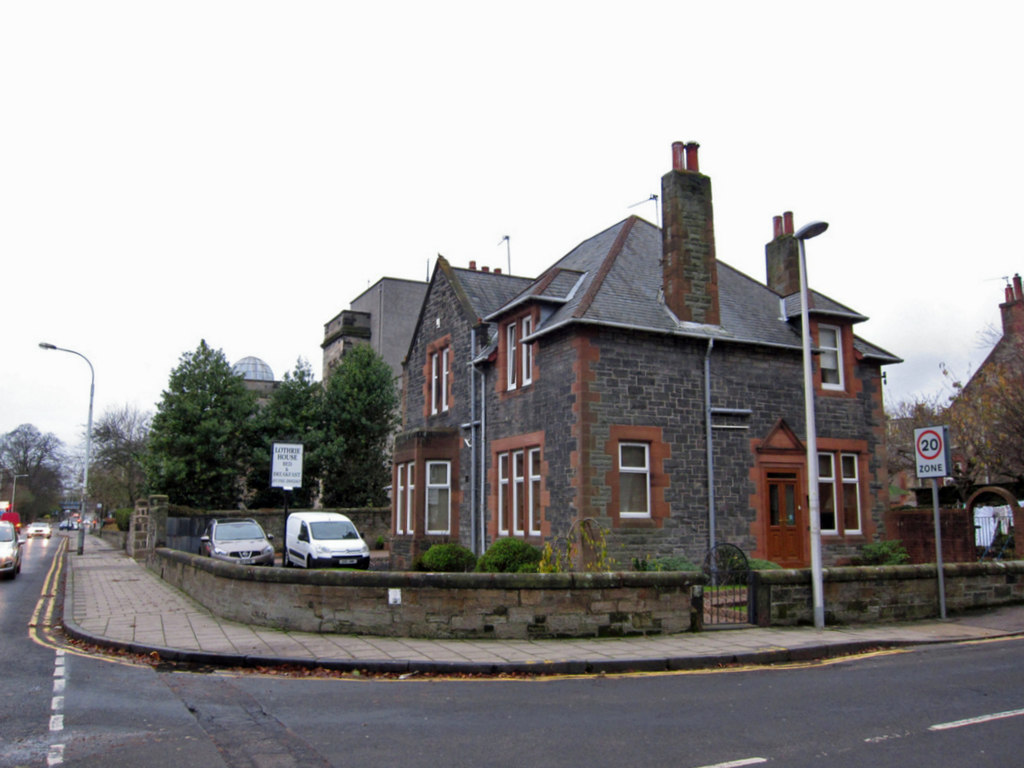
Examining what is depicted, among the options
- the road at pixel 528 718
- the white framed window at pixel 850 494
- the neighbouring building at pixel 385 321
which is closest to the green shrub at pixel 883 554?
the white framed window at pixel 850 494

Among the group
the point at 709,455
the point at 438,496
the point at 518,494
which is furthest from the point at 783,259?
A: the point at 438,496

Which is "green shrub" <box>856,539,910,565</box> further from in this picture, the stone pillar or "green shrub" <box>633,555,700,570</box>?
the stone pillar

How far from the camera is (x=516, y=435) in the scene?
20719mm

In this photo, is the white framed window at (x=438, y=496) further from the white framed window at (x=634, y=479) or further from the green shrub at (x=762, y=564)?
the green shrub at (x=762, y=564)

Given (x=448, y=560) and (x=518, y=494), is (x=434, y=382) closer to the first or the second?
(x=518, y=494)

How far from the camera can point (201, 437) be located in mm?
35406

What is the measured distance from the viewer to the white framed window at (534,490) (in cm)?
1978

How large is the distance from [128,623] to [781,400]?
1594 centimetres

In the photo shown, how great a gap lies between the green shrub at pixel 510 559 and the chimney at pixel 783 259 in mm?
12233

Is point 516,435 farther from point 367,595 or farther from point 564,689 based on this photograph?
point 564,689

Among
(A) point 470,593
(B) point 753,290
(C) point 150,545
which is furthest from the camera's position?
(C) point 150,545

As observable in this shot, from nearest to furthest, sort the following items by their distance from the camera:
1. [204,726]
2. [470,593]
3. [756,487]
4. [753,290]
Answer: [204,726] → [470,593] → [756,487] → [753,290]

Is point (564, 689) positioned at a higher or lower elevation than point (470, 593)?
lower

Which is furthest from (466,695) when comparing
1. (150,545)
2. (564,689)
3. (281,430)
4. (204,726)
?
(281,430)
